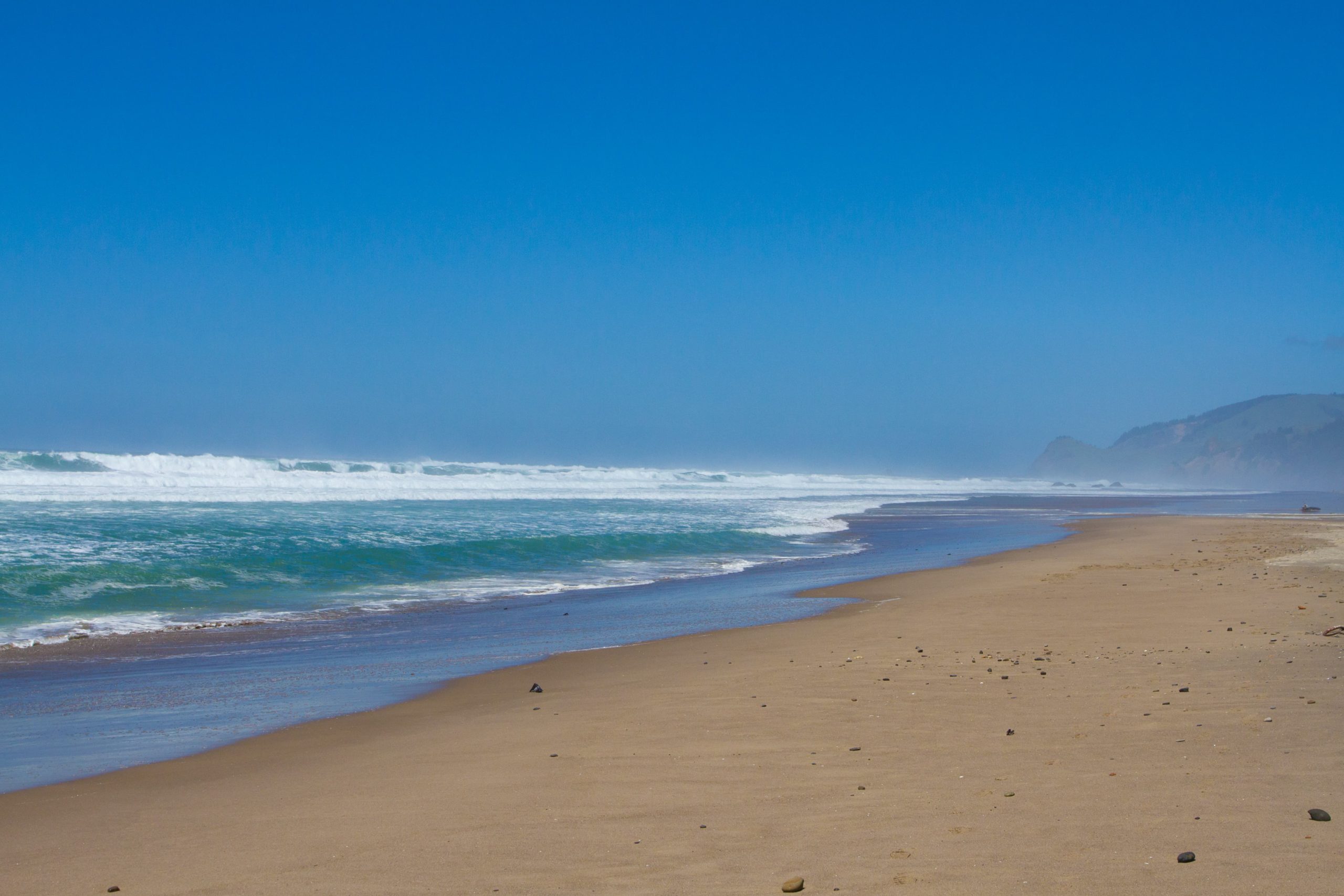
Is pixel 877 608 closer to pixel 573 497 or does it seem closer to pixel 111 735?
pixel 111 735

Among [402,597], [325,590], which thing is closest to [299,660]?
[402,597]

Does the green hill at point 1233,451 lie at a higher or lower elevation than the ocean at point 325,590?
higher

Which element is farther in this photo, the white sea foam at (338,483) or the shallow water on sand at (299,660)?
the white sea foam at (338,483)

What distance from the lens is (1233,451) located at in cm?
13825

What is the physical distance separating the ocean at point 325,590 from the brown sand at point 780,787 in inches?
46.4

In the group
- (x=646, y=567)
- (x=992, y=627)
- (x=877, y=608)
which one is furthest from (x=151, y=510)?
(x=992, y=627)

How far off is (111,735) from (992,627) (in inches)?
309

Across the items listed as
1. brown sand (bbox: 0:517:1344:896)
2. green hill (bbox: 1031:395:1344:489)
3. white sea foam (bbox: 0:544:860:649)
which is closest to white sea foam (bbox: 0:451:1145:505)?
white sea foam (bbox: 0:544:860:649)

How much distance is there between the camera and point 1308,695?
18.7 ft

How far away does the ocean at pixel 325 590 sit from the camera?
744 cm

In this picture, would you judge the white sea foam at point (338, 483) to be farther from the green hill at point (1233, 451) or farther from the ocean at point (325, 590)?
the green hill at point (1233, 451)

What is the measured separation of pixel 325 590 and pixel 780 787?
1146 centimetres

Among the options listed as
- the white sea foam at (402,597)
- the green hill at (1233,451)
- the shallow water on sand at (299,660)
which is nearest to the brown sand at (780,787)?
the shallow water on sand at (299,660)

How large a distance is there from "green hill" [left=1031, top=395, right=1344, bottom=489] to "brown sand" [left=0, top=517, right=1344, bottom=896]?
10759cm
